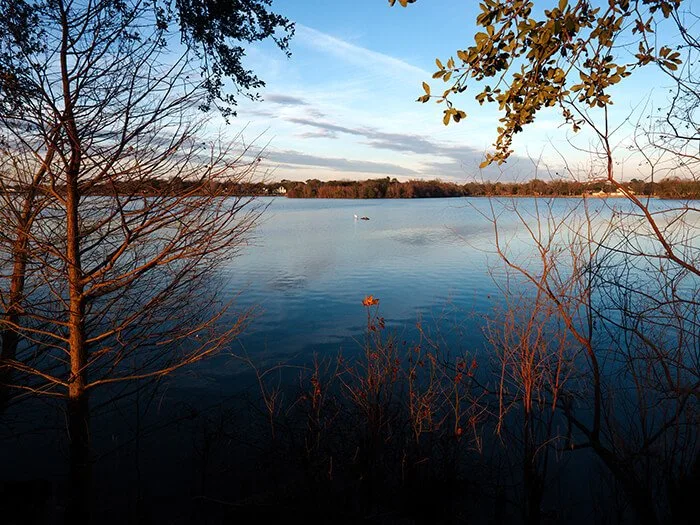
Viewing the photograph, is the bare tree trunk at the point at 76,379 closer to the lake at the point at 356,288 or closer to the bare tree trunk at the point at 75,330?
the bare tree trunk at the point at 75,330

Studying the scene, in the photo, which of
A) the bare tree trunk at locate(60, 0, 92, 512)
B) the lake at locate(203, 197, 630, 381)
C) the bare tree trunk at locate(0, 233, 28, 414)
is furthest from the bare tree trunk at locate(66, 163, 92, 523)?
the lake at locate(203, 197, 630, 381)

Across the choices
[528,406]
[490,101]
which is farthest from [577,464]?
[490,101]

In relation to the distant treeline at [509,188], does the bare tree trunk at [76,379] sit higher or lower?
lower

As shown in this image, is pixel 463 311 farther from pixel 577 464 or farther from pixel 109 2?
pixel 109 2

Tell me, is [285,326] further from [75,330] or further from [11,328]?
[75,330]

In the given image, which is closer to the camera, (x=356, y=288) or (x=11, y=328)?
(x=11, y=328)

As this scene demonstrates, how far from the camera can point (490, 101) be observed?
3.79m

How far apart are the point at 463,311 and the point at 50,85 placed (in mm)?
12044

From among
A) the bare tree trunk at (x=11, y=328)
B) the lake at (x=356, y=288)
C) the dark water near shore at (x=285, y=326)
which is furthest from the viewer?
the lake at (x=356, y=288)

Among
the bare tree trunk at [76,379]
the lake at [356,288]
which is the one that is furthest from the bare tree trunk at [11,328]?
the lake at [356,288]

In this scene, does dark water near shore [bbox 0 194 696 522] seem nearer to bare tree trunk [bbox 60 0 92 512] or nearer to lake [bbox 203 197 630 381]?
lake [bbox 203 197 630 381]

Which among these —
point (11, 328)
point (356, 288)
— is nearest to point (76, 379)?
point (11, 328)

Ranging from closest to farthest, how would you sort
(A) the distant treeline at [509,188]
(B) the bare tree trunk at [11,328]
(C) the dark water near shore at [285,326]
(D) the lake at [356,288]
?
(A) the distant treeline at [509,188], (B) the bare tree trunk at [11,328], (C) the dark water near shore at [285,326], (D) the lake at [356,288]

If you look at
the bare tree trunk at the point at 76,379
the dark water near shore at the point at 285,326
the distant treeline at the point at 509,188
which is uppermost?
the distant treeline at the point at 509,188
